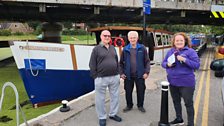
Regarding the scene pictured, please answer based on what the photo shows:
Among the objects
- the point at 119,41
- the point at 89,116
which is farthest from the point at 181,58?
the point at 119,41

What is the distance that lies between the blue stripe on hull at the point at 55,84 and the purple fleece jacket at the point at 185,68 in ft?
17.8

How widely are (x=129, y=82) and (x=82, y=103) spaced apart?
1.67 metres

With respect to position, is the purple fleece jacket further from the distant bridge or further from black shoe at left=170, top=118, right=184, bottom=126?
the distant bridge

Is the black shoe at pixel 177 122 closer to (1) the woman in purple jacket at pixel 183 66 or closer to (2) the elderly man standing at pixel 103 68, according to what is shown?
(1) the woman in purple jacket at pixel 183 66

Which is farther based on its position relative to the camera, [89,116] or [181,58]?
[89,116]

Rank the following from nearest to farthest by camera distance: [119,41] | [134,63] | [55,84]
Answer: [134,63] < [55,84] < [119,41]

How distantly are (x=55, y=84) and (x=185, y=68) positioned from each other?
5793 millimetres

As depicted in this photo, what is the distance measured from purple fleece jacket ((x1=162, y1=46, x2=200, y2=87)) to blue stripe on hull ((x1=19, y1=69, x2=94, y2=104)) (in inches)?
214

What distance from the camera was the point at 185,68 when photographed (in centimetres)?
498

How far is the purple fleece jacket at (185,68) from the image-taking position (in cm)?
489

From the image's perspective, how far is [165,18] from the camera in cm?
2605

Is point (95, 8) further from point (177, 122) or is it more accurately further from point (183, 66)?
point (183, 66)

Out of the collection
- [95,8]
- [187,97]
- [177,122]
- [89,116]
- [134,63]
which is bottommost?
[89,116]

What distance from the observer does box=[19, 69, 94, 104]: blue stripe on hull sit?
9344 mm
